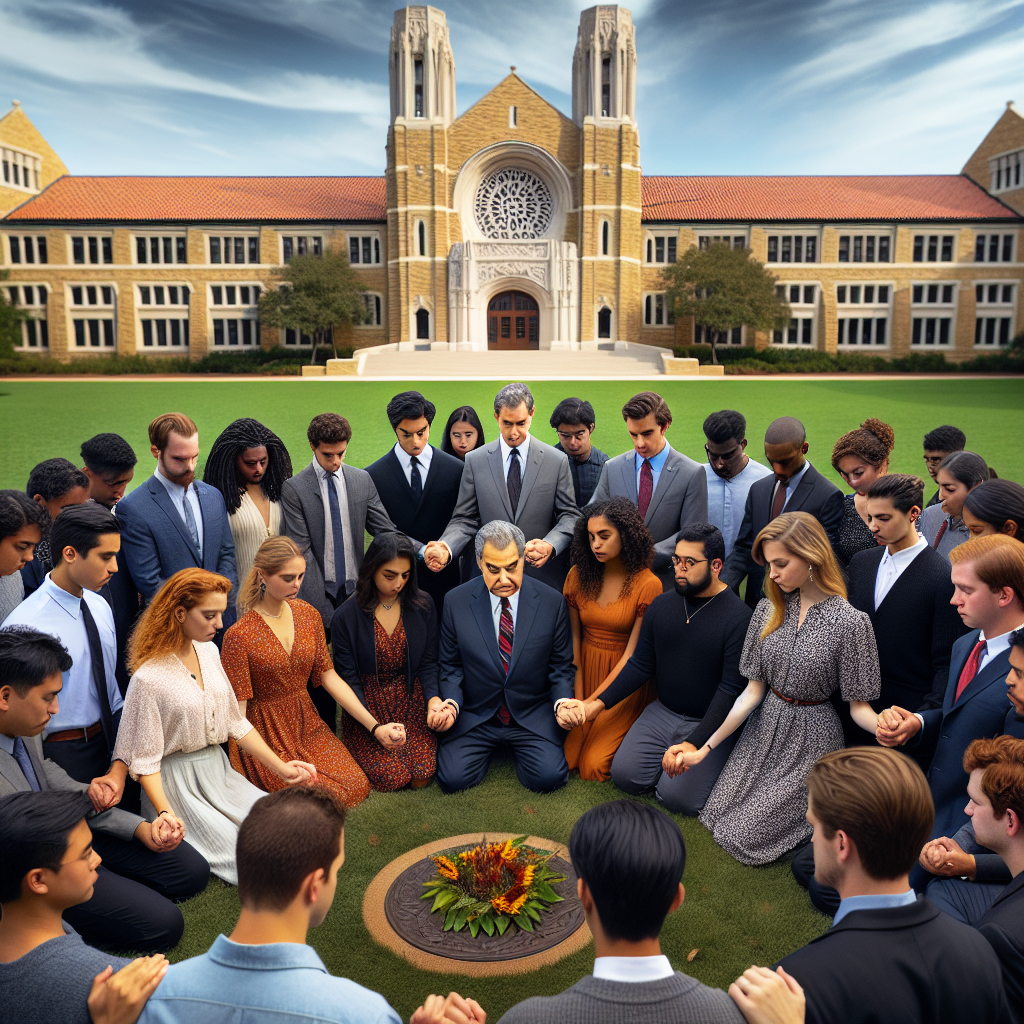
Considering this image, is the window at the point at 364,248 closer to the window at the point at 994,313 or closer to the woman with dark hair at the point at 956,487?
the window at the point at 994,313

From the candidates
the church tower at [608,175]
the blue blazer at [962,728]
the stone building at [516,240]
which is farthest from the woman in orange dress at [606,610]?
the church tower at [608,175]

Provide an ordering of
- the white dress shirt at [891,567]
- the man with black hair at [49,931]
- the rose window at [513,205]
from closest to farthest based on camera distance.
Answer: the man with black hair at [49,931] < the white dress shirt at [891,567] < the rose window at [513,205]

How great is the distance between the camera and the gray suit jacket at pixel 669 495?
22.2ft

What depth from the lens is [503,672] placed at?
5.96m

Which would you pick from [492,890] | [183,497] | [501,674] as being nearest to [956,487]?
[501,674]

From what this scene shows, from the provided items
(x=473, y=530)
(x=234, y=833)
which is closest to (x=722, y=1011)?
(x=234, y=833)

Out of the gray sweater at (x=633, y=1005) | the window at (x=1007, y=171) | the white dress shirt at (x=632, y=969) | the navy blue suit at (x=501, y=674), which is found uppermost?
the window at (x=1007, y=171)

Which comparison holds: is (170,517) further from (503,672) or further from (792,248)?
(792,248)

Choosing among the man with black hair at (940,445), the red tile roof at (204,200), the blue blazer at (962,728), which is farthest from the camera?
the red tile roof at (204,200)

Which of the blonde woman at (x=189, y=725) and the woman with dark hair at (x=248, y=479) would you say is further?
the woman with dark hair at (x=248, y=479)

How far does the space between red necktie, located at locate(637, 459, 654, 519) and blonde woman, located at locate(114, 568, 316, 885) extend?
133 inches

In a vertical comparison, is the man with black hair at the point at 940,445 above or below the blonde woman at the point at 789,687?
above

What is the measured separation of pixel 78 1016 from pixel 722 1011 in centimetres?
189

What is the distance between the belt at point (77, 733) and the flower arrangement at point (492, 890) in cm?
200
